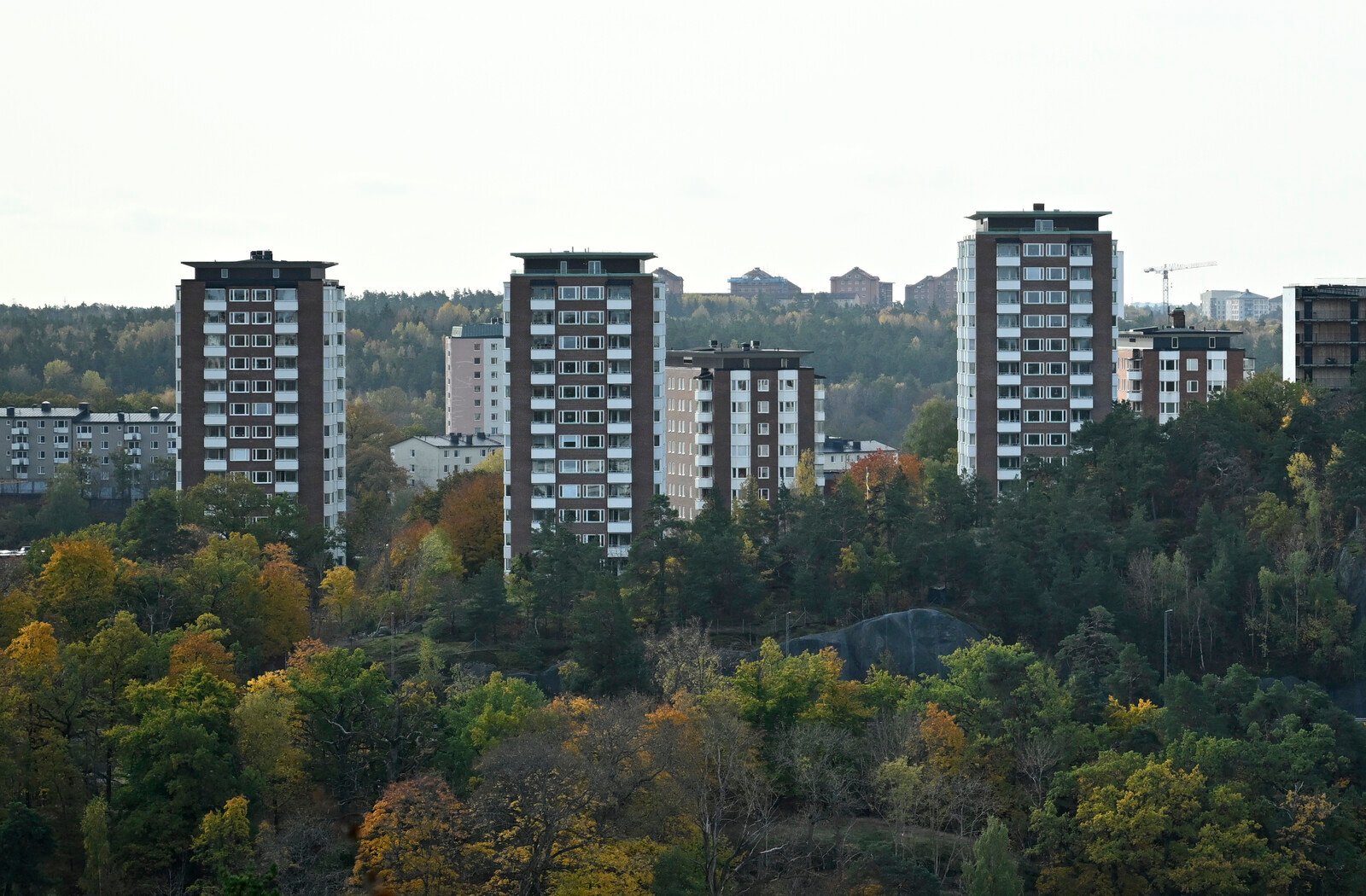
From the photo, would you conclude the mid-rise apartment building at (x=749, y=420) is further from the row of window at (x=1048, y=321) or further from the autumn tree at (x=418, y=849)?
the autumn tree at (x=418, y=849)

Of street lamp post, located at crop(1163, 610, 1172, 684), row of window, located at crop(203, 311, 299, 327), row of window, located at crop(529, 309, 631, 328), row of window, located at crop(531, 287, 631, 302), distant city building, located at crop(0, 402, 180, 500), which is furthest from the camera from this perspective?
distant city building, located at crop(0, 402, 180, 500)

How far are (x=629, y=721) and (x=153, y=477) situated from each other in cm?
10494

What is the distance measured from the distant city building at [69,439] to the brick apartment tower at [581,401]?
72917mm

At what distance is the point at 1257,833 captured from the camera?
68.9 m

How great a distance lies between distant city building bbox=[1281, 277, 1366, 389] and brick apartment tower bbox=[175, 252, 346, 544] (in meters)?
59.9

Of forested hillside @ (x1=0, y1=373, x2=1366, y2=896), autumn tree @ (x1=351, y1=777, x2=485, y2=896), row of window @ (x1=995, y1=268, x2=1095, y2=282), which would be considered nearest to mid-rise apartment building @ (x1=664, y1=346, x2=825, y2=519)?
row of window @ (x1=995, y1=268, x2=1095, y2=282)

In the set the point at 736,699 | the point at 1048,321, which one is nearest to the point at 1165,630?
the point at 736,699

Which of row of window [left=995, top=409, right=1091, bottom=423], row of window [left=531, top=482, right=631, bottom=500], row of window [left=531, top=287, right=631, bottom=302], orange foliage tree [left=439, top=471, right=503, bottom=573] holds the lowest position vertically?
orange foliage tree [left=439, top=471, right=503, bottom=573]

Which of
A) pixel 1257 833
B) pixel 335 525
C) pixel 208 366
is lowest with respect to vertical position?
pixel 1257 833

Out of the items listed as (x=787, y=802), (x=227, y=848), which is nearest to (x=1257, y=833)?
(x=787, y=802)

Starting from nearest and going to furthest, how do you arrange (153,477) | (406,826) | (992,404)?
1. (406,826)
2. (992,404)
3. (153,477)

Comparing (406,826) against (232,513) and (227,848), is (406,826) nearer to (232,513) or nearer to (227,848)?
(227,848)

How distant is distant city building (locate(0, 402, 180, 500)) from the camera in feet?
567

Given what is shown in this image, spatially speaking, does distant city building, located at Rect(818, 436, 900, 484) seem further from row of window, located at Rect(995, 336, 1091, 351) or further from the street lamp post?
the street lamp post
